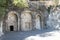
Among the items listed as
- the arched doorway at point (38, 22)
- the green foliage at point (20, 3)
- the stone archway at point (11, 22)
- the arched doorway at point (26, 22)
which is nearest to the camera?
the green foliage at point (20, 3)

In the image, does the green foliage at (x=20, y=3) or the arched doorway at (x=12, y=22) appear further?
the arched doorway at (x=12, y=22)

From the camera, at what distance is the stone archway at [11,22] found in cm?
2628

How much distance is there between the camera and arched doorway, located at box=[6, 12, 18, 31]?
26.4 meters

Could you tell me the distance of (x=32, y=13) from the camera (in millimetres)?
26734

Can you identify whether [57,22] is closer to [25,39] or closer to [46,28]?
[46,28]

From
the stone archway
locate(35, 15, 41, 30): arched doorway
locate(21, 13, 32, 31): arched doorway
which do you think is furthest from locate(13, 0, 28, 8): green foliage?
locate(35, 15, 41, 30): arched doorway

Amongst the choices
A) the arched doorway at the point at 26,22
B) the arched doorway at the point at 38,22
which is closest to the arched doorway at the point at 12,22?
the arched doorway at the point at 26,22

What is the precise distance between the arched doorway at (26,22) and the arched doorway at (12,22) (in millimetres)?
1016

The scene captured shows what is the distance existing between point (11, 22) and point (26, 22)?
240 cm

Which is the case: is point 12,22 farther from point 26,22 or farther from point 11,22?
point 26,22

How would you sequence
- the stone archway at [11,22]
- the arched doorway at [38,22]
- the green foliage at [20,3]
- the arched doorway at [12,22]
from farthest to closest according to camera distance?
the arched doorway at [38,22]
the arched doorway at [12,22]
the stone archway at [11,22]
the green foliage at [20,3]

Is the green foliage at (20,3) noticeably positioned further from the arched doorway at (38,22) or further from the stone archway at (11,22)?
the arched doorway at (38,22)

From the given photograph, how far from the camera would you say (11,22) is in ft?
87.7

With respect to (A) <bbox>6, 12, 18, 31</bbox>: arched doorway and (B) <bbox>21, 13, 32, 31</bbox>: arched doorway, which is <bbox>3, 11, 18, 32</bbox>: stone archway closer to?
(A) <bbox>6, 12, 18, 31</bbox>: arched doorway
